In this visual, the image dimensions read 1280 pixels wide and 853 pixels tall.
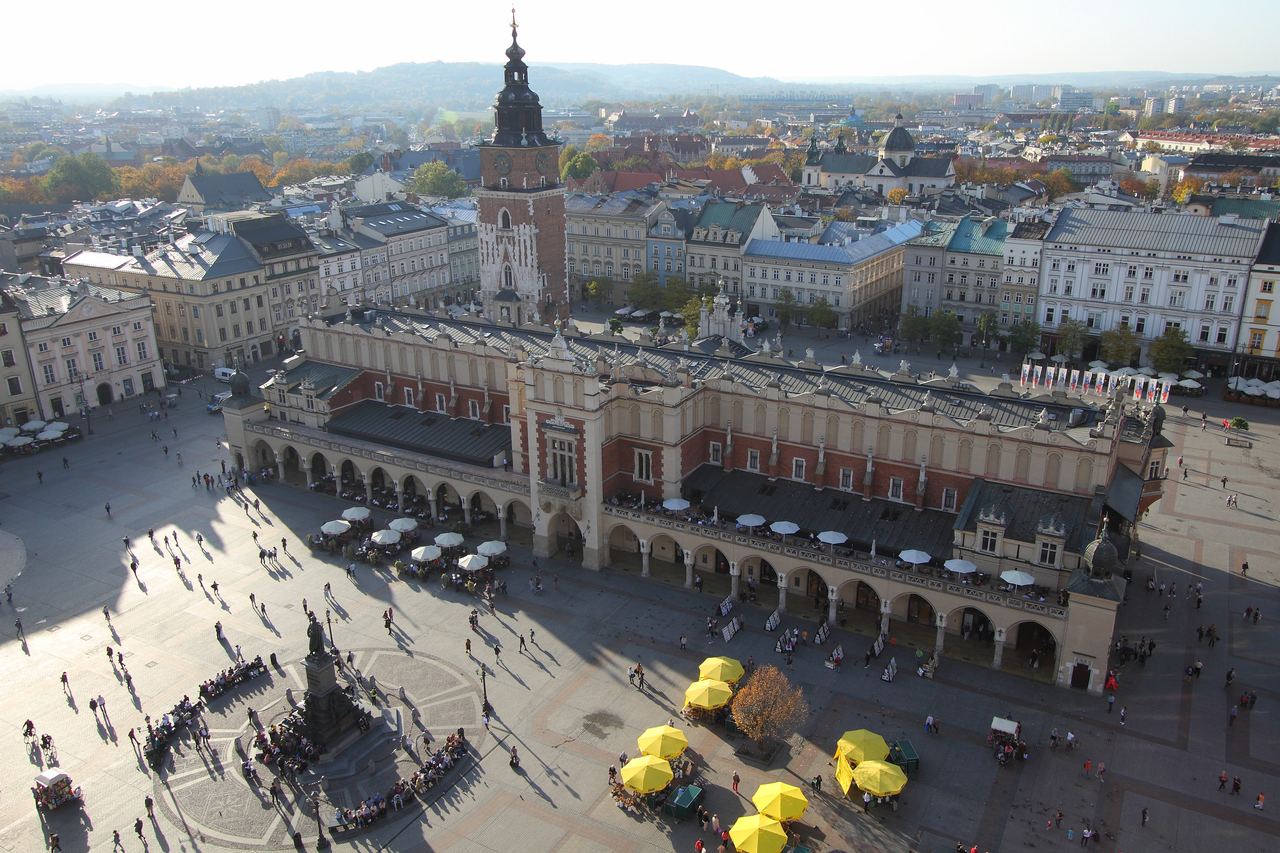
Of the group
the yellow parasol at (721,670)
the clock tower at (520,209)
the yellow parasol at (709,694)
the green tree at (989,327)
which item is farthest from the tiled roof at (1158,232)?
the yellow parasol at (709,694)

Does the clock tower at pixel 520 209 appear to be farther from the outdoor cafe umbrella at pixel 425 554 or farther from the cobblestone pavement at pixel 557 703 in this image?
the cobblestone pavement at pixel 557 703

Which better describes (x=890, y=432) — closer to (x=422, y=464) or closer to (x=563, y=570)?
(x=563, y=570)

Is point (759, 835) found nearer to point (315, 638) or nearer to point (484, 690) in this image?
point (484, 690)

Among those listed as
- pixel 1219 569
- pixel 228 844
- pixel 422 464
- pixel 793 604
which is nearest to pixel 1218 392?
pixel 1219 569

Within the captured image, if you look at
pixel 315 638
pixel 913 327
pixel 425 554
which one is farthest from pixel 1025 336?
pixel 315 638

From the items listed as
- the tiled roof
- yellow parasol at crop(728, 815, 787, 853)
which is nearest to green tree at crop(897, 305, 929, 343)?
the tiled roof

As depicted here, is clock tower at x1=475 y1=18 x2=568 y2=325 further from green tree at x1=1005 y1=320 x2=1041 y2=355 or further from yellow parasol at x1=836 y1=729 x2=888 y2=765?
yellow parasol at x1=836 y1=729 x2=888 y2=765
